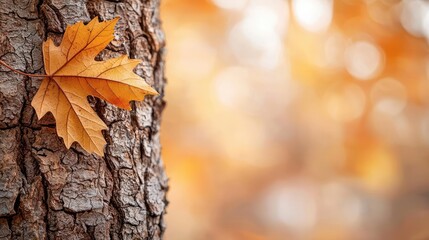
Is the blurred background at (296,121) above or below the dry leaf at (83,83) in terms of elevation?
above

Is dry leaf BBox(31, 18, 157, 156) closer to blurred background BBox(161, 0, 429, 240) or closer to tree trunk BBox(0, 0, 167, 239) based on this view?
tree trunk BBox(0, 0, 167, 239)

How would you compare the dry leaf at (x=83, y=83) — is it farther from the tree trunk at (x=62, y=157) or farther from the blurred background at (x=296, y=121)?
the blurred background at (x=296, y=121)

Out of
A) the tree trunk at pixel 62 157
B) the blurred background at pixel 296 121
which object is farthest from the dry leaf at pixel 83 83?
the blurred background at pixel 296 121

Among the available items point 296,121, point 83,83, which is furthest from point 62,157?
point 296,121

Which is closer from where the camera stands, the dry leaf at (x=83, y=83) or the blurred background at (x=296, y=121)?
the dry leaf at (x=83, y=83)

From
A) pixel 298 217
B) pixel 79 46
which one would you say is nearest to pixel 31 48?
pixel 79 46

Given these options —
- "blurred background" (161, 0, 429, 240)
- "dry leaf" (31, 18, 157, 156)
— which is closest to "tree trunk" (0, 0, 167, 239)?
"dry leaf" (31, 18, 157, 156)

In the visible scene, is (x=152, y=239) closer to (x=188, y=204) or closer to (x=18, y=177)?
(x=18, y=177)
